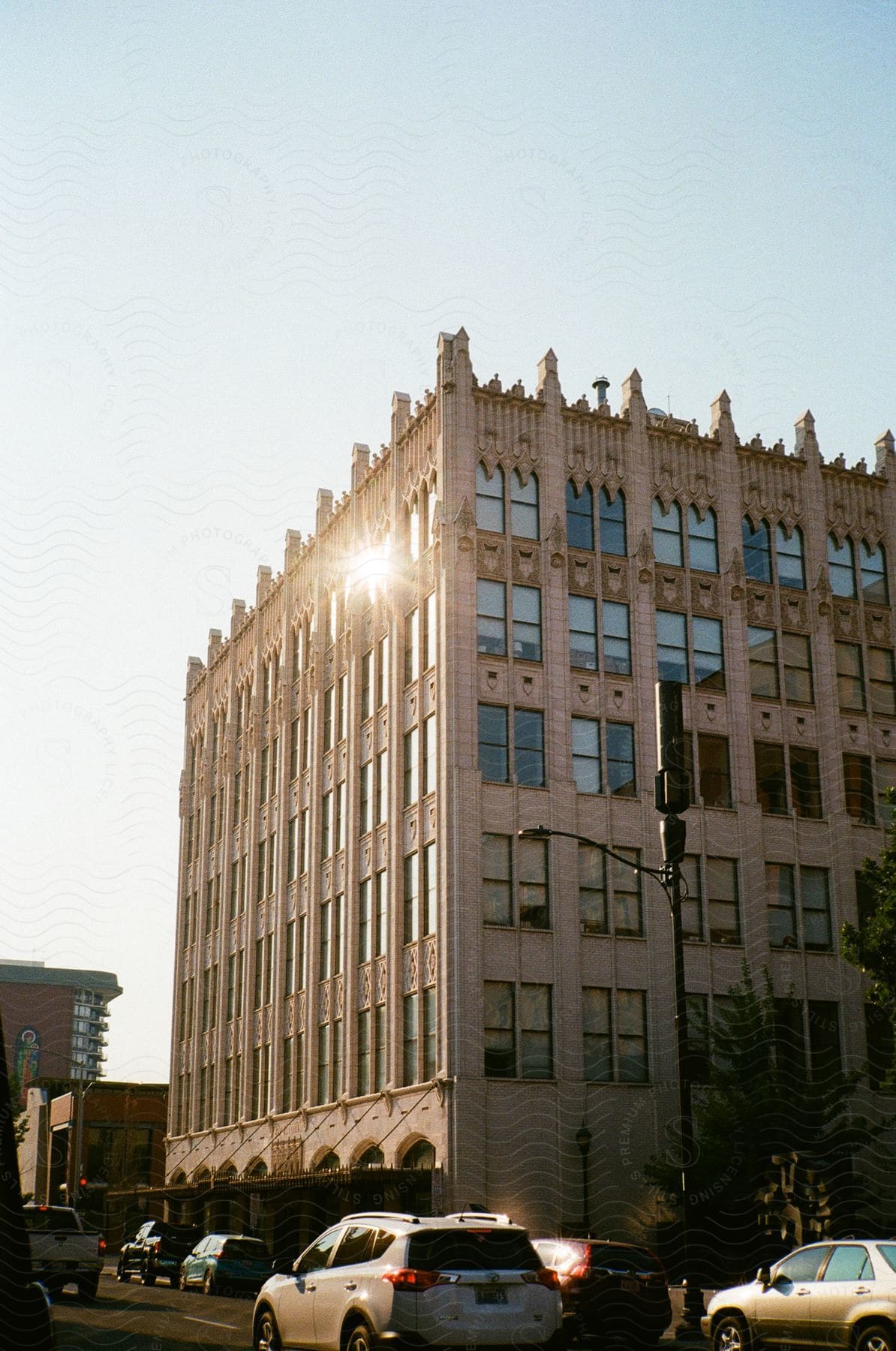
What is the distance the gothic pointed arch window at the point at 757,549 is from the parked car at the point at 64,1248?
25.5 m

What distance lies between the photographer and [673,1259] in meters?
35.7

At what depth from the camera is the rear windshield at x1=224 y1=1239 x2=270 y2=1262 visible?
33.3m

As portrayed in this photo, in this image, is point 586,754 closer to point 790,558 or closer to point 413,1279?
point 790,558

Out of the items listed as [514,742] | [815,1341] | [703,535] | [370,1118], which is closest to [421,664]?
[514,742]

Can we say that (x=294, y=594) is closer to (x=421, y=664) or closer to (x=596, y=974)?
(x=421, y=664)

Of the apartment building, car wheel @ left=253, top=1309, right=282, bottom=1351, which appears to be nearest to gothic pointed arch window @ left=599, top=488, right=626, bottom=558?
car wheel @ left=253, top=1309, right=282, bottom=1351

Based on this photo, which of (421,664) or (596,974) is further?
(421,664)

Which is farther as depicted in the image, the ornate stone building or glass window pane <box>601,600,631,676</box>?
glass window pane <box>601,600,631,676</box>

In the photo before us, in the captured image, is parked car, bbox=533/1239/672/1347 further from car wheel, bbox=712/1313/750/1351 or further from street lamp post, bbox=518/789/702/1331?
car wheel, bbox=712/1313/750/1351

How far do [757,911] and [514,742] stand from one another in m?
8.17

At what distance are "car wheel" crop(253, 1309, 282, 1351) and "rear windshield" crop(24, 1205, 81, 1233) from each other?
537 inches

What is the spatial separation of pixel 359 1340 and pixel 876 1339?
17.9 feet

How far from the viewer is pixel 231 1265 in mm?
33000

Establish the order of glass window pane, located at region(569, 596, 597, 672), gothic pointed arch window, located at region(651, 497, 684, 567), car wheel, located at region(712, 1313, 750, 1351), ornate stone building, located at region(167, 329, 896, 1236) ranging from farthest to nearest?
gothic pointed arch window, located at region(651, 497, 684, 567)
glass window pane, located at region(569, 596, 597, 672)
ornate stone building, located at region(167, 329, 896, 1236)
car wheel, located at region(712, 1313, 750, 1351)
